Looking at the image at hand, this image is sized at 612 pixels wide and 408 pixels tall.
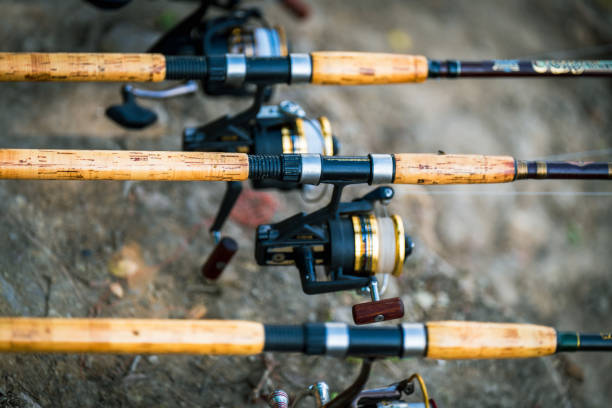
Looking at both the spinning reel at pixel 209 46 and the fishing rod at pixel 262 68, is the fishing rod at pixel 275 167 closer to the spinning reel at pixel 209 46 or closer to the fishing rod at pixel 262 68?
the fishing rod at pixel 262 68

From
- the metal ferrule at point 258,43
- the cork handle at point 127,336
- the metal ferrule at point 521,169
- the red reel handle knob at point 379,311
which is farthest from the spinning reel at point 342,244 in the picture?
the metal ferrule at point 258,43

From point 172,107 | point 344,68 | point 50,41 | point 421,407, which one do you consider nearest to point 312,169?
point 344,68

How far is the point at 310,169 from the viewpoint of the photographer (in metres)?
2.88

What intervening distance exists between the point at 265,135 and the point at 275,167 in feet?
2.20

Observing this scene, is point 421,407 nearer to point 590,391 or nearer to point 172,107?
point 590,391

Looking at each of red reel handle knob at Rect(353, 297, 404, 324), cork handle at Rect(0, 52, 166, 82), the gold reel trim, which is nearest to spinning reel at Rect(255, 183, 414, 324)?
the gold reel trim

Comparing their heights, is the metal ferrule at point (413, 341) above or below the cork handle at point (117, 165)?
below

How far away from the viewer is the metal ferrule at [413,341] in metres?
2.54

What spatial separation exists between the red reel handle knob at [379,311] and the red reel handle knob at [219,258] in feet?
3.15

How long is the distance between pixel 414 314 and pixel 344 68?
1.62 m

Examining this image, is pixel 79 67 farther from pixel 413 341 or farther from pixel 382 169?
pixel 413 341

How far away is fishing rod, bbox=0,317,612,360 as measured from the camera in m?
2.30

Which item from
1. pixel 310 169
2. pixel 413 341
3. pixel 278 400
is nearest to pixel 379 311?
pixel 413 341

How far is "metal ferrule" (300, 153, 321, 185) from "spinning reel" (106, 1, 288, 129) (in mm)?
768
